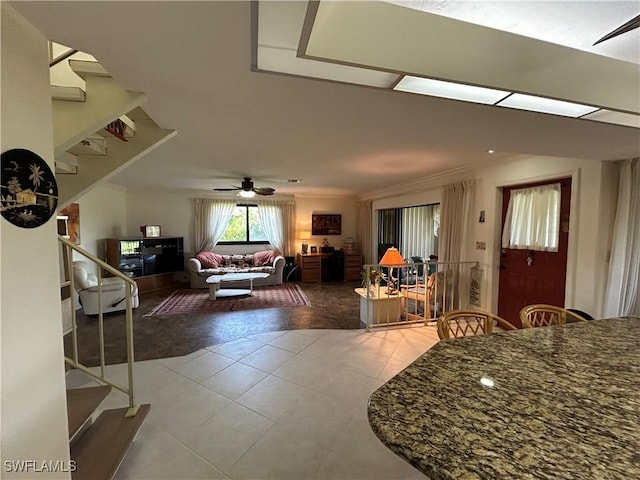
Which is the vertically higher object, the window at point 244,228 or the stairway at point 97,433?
the window at point 244,228

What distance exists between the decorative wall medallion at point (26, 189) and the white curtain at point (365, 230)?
261 inches

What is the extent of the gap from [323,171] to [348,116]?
2.46m

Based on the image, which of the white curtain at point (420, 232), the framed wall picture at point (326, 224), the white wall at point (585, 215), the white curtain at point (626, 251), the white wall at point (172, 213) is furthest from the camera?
the framed wall picture at point (326, 224)

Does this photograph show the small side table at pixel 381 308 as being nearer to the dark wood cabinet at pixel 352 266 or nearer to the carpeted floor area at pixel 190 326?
the carpeted floor area at pixel 190 326

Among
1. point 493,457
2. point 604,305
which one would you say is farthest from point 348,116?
point 604,305

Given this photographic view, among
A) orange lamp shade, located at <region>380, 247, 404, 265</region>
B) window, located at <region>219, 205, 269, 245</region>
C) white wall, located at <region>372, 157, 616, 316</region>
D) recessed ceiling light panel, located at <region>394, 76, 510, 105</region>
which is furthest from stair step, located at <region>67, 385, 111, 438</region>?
window, located at <region>219, 205, 269, 245</region>

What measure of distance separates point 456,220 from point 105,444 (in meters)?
4.63

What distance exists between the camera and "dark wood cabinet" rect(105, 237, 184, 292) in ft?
17.9

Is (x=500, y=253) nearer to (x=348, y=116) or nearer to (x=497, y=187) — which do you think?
(x=497, y=187)

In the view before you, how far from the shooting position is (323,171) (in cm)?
429

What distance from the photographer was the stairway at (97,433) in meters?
1.47

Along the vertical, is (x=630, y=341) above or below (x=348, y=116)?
below

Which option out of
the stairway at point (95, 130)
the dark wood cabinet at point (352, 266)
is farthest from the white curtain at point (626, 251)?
the dark wood cabinet at point (352, 266)

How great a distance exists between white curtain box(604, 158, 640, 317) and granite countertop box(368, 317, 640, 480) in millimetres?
1890
